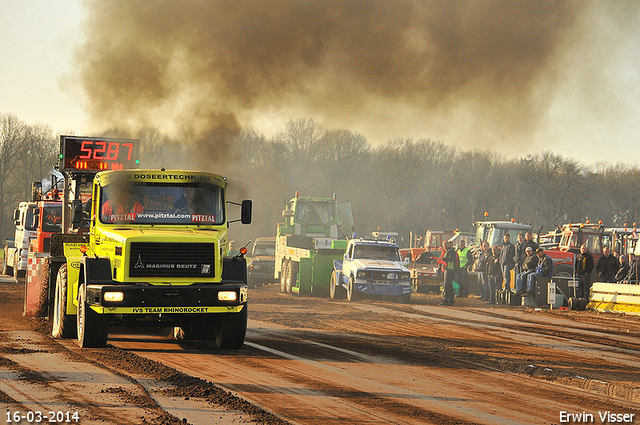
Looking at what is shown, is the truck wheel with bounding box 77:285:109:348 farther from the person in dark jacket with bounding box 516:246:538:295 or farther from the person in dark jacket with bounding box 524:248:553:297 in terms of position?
the person in dark jacket with bounding box 516:246:538:295

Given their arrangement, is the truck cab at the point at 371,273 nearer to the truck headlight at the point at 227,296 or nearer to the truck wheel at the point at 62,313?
the truck wheel at the point at 62,313

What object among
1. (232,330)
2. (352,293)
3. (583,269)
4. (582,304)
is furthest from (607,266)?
(232,330)

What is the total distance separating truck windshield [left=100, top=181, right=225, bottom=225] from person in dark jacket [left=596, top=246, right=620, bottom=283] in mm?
14173

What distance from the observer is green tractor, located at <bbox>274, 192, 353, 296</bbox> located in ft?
79.2

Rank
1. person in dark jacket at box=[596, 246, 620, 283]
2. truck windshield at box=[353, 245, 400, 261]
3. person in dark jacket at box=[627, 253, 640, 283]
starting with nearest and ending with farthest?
1. person in dark jacket at box=[627, 253, 640, 283]
2. person in dark jacket at box=[596, 246, 620, 283]
3. truck windshield at box=[353, 245, 400, 261]

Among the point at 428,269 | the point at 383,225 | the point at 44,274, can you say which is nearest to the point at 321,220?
the point at 428,269

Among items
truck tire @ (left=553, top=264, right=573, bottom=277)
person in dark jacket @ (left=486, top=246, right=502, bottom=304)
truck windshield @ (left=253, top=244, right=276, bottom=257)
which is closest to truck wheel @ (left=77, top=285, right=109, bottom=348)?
person in dark jacket @ (left=486, top=246, right=502, bottom=304)

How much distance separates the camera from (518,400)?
307 inches

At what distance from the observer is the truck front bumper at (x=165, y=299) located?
9.91 m

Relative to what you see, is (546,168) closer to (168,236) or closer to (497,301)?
(497,301)

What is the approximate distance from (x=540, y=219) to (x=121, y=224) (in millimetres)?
69101

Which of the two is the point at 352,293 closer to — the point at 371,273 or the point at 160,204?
the point at 371,273

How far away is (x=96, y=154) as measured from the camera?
14.2m

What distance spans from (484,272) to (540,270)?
330 cm
